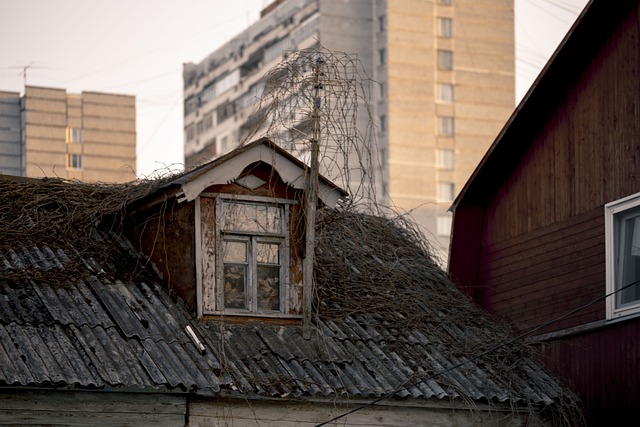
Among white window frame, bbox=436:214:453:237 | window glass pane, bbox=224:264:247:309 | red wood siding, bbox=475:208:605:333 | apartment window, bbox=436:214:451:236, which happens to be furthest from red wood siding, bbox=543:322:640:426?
apartment window, bbox=436:214:451:236

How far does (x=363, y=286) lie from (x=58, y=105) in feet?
299

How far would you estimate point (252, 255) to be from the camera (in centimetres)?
1585

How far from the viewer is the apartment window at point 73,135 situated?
108250mm

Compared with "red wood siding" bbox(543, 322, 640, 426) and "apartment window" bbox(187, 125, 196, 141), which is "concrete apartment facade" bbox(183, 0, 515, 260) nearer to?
"apartment window" bbox(187, 125, 196, 141)

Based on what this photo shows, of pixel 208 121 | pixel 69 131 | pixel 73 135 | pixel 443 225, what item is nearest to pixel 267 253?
pixel 443 225

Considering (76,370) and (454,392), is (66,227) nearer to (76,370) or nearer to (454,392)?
(76,370)

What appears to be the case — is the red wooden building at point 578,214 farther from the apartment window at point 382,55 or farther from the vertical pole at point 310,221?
the apartment window at point 382,55

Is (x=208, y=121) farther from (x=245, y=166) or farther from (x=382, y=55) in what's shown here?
(x=245, y=166)

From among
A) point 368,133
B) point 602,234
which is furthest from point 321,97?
point 602,234

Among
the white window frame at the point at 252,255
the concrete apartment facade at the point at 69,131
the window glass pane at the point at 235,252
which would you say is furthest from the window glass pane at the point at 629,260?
the concrete apartment facade at the point at 69,131

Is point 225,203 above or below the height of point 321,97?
below

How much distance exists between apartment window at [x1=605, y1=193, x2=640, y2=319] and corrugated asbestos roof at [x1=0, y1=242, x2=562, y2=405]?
1378 millimetres

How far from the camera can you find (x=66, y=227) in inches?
652

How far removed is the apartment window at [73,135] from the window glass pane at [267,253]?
94.1m
